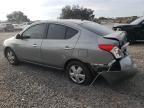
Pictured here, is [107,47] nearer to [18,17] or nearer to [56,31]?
[56,31]

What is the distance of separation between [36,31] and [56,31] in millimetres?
809

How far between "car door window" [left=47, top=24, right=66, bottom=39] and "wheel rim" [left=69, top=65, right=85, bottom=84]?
0.87 m

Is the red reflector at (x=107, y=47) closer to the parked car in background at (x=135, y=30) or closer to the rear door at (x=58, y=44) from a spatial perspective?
the rear door at (x=58, y=44)

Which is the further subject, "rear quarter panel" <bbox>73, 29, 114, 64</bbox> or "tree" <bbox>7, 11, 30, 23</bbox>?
"tree" <bbox>7, 11, 30, 23</bbox>

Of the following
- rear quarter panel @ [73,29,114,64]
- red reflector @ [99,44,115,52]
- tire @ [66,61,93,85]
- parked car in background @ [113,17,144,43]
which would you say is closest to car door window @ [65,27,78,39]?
rear quarter panel @ [73,29,114,64]

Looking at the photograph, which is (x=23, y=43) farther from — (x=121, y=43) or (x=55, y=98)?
(x=121, y=43)

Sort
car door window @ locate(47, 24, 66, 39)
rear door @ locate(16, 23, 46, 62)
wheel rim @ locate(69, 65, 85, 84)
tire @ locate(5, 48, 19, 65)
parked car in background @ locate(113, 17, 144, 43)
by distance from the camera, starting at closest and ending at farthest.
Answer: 1. wheel rim @ locate(69, 65, 85, 84)
2. car door window @ locate(47, 24, 66, 39)
3. rear door @ locate(16, 23, 46, 62)
4. tire @ locate(5, 48, 19, 65)
5. parked car in background @ locate(113, 17, 144, 43)

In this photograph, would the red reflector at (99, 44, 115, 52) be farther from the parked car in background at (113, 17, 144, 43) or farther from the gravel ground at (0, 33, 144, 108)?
the parked car in background at (113, 17, 144, 43)

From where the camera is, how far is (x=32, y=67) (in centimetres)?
694

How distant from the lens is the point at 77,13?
2697cm

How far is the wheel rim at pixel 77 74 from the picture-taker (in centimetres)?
527

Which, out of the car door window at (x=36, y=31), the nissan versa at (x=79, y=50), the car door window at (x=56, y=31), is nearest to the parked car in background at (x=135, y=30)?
the nissan versa at (x=79, y=50)

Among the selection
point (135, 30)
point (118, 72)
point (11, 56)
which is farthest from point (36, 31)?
point (135, 30)

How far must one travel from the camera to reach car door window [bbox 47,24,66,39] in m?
5.61
